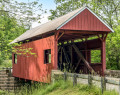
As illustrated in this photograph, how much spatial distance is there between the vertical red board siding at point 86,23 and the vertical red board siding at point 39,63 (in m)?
1.52

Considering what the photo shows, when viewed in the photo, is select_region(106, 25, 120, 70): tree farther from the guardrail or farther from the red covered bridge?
the guardrail

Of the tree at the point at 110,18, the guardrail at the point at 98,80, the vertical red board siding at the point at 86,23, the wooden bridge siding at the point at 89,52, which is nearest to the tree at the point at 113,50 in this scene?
the tree at the point at 110,18

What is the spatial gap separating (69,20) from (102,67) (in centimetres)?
441

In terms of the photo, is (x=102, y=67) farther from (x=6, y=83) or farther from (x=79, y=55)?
(x=6, y=83)

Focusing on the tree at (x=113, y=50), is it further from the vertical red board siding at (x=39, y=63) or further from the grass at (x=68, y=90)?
the grass at (x=68, y=90)

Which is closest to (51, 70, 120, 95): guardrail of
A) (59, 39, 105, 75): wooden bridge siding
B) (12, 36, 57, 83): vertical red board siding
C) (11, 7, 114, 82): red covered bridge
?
(11, 7, 114, 82): red covered bridge

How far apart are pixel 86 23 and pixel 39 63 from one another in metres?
4.69

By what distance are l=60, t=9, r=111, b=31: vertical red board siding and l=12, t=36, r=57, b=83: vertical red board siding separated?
59.9 inches

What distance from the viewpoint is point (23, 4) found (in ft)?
39.5

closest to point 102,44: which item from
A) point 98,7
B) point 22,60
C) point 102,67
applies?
point 102,67

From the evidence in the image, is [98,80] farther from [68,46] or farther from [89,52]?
[68,46]

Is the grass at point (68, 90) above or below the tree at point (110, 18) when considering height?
below

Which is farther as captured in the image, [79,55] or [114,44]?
[114,44]

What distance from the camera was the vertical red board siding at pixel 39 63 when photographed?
14.5 meters
